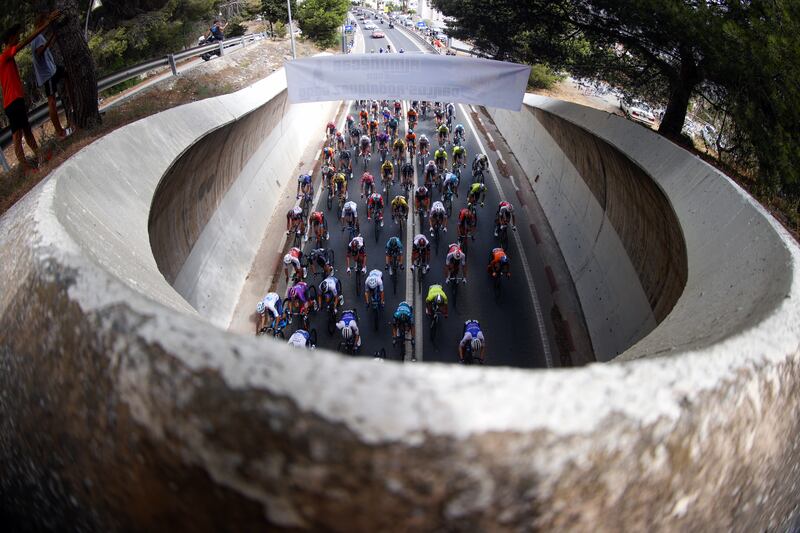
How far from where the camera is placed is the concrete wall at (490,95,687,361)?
7.86 m

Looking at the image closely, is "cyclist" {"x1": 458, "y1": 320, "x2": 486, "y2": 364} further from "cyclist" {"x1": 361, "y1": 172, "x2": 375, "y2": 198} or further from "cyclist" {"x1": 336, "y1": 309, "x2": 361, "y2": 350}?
"cyclist" {"x1": 361, "y1": 172, "x2": 375, "y2": 198}

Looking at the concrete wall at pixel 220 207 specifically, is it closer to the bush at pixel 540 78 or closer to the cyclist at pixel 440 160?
the cyclist at pixel 440 160

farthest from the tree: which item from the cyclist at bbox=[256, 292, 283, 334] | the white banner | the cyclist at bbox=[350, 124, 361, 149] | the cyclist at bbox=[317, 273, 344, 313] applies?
the cyclist at bbox=[256, 292, 283, 334]

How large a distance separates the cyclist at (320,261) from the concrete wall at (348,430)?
9111 millimetres

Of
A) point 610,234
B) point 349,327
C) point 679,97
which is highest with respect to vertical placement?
point 679,97

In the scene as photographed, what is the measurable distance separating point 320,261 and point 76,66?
643 centimetres

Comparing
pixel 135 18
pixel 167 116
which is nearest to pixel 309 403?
pixel 167 116

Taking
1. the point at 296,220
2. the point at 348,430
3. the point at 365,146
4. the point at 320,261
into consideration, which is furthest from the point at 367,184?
the point at 348,430

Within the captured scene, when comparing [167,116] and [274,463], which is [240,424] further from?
[167,116]

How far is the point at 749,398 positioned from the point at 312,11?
131ft

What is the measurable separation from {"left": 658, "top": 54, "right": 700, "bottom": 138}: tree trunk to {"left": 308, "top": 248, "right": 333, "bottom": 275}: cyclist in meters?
9.03

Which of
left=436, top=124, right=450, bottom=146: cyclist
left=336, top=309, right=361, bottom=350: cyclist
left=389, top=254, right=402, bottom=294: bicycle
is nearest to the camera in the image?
left=336, top=309, right=361, bottom=350: cyclist

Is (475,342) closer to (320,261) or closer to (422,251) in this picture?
(422,251)

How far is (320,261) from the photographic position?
1245cm
